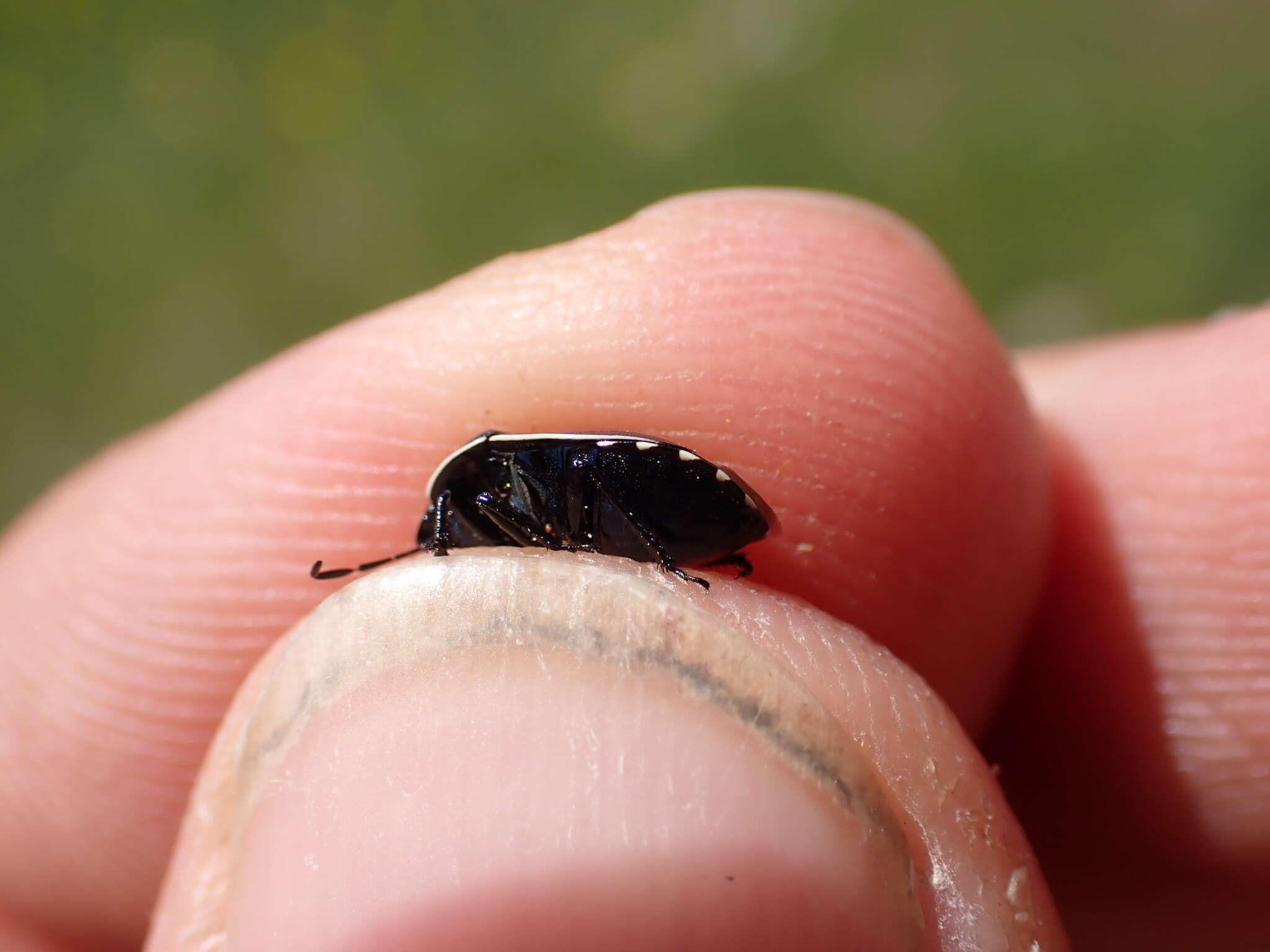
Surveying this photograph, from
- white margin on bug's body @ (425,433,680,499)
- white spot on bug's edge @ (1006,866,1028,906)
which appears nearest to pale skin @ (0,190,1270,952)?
white spot on bug's edge @ (1006,866,1028,906)

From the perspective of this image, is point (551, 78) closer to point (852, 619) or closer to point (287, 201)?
point (287, 201)

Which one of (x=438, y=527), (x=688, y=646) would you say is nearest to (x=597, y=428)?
(x=438, y=527)

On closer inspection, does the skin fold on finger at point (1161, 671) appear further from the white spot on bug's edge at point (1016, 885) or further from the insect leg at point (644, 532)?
the insect leg at point (644, 532)

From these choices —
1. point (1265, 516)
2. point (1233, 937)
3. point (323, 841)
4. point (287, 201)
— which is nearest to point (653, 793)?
point (323, 841)

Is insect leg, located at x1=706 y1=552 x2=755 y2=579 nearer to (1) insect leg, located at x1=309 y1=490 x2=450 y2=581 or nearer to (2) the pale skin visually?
(2) the pale skin

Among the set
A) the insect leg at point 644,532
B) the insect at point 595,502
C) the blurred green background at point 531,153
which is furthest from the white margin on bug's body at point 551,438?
the blurred green background at point 531,153

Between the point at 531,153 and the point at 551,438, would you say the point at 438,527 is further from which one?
the point at 531,153
